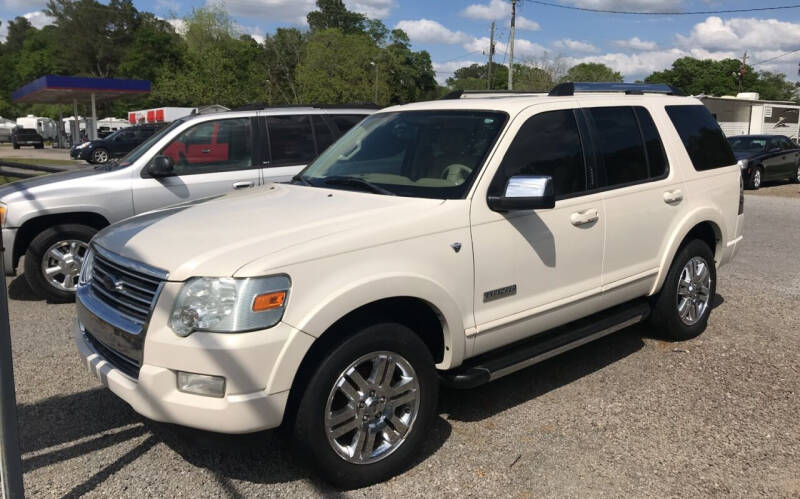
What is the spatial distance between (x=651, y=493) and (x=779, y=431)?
1.19m

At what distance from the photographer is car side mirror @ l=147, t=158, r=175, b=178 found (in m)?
6.53

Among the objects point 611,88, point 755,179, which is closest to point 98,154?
point 755,179

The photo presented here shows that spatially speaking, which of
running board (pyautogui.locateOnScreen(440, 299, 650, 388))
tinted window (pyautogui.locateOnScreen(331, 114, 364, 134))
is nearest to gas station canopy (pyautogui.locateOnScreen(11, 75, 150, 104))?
tinted window (pyautogui.locateOnScreen(331, 114, 364, 134))

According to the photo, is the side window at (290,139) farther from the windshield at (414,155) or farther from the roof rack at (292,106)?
the windshield at (414,155)

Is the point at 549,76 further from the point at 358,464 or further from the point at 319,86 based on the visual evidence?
the point at 358,464

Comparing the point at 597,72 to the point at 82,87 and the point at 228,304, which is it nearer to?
the point at 82,87

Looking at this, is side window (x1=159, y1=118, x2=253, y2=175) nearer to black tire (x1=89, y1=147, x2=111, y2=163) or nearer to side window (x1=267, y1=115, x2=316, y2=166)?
side window (x1=267, y1=115, x2=316, y2=166)

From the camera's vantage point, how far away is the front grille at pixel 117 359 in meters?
3.05

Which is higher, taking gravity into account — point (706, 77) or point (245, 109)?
point (706, 77)

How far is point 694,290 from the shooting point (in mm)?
5336

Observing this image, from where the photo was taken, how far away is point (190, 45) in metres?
77.4

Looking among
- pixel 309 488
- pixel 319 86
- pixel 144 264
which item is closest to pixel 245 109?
pixel 144 264

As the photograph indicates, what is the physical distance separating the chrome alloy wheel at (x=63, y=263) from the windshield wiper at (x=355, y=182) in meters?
3.47

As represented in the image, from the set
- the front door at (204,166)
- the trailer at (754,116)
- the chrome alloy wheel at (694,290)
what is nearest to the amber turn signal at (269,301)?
the chrome alloy wheel at (694,290)
